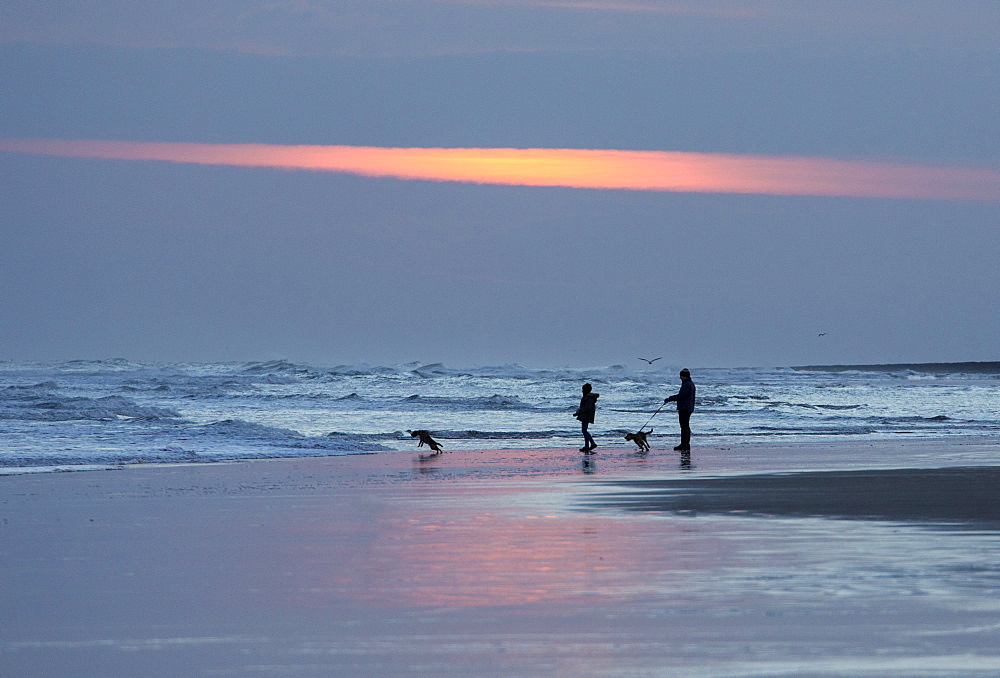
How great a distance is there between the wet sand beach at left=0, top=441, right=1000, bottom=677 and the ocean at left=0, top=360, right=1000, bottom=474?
Result: 755cm

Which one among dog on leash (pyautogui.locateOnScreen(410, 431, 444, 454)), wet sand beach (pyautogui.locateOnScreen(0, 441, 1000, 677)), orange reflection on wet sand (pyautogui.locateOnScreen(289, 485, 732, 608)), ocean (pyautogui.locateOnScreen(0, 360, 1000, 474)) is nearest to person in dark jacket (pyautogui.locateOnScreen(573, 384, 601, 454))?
ocean (pyautogui.locateOnScreen(0, 360, 1000, 474))

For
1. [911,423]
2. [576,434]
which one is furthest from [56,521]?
[911,423]

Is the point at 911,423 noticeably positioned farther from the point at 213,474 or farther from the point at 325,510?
the point at 325,510

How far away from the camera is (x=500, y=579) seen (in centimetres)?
782

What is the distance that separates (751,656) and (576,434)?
2232cm

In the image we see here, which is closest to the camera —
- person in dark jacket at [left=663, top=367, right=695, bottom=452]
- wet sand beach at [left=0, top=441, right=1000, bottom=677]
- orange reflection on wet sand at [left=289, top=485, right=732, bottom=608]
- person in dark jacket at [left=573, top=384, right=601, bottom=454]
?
wet sand beach at [left=0, top=441, right=1000, bottom=677]

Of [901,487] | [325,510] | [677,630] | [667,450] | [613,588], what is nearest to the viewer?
[677,630]

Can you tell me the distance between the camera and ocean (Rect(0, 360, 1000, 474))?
2222cm

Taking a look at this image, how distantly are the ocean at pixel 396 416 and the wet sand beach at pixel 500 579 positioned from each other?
7555mm

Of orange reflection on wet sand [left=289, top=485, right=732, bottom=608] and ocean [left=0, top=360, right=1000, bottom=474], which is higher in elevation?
ocean [left=0, top=360, right=1000, bottom=474]

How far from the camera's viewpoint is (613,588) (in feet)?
24.5

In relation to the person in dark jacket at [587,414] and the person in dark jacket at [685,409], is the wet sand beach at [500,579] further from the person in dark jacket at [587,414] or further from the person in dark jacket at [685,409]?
the person in dark jacket at [587,414]

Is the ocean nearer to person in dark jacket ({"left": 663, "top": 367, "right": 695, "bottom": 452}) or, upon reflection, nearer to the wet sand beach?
person in dark jacket ({"left": 663, "top": 367, "right": 695, "bottom": 452})

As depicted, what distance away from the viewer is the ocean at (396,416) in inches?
875
